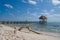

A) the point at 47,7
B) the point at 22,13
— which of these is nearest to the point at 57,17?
the point at 47,7

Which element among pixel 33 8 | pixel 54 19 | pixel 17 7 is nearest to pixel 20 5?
pixel 17 7

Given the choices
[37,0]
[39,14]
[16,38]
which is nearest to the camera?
[16,38]

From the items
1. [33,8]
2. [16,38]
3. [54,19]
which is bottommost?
[16,38]

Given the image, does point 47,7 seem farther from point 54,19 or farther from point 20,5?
point 20,5

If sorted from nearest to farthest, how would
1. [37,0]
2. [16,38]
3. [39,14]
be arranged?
[16,38]
[37,0]
[39,14]

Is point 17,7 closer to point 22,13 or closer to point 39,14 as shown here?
point 22,13

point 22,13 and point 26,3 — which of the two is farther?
point 22,13

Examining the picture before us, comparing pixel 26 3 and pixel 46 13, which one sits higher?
pixel 26 3

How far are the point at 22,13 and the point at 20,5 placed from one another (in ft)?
1.28

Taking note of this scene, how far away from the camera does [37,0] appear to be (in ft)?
15.5

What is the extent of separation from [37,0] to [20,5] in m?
0.60

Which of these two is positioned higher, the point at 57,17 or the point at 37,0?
the point at 37,0

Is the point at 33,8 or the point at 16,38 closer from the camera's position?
the point at 16,38

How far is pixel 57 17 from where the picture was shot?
510 cm
